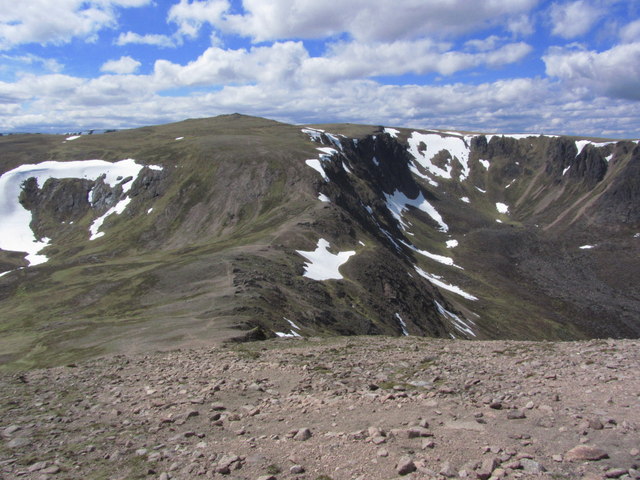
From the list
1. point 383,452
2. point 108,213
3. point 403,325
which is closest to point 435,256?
point 403,325

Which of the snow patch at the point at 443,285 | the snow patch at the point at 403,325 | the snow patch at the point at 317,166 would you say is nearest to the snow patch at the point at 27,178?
the snow patch at the point at 317,166

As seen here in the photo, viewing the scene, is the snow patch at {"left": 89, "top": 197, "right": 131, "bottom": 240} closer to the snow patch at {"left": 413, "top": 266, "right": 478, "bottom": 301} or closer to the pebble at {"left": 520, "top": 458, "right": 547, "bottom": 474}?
the snow patch at {"left": 413, "top": 266, "right": 478, "bottom": 301}

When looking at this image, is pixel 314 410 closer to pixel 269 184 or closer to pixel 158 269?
pixel 158 269

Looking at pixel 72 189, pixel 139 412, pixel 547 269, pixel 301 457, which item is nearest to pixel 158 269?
pixel 139 412

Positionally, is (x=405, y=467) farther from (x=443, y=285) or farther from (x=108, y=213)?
(x=108, y=213)

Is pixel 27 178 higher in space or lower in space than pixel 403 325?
higher

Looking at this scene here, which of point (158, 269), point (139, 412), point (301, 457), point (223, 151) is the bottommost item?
point (158, 269)
